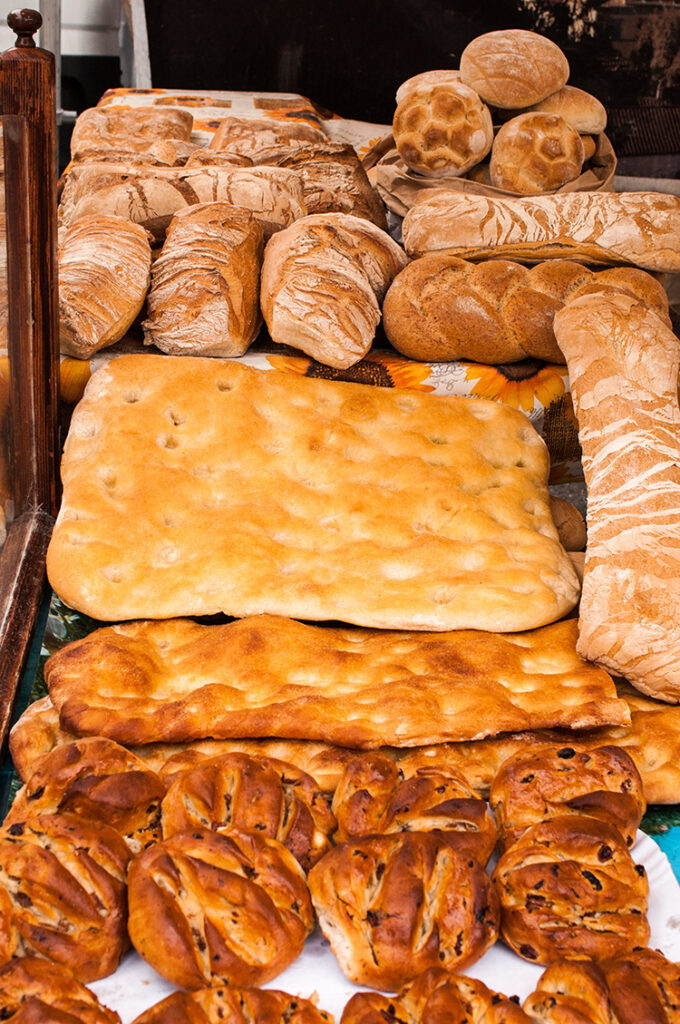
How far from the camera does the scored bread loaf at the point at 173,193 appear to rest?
2.64m

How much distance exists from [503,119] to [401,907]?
287 centimetres

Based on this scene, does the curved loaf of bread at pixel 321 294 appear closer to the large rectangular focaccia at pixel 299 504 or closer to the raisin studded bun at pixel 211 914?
the large rectangular focaccia at pixel 299 504

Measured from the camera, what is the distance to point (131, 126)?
13.5 ft

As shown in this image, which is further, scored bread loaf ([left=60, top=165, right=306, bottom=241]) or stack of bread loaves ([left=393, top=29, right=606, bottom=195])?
stack of bread loaves ([left=393, top=29, right=606, bottom=195])

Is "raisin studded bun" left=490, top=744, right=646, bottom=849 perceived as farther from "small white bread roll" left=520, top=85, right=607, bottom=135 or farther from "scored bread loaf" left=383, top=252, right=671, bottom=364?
"small white bread roll" left=520, top=85, right=607, bottom=135

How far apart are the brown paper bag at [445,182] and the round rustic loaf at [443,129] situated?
5 centimetres

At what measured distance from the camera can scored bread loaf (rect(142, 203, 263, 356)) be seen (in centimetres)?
218

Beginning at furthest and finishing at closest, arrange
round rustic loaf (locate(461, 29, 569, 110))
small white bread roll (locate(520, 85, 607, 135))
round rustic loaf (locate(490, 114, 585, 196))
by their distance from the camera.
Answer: small white bread roll (locate(520, 85, 607, 135)) → round rustic loaf (locate(461, 29, 569, 110)) → round rustic loaf (locate(490, 114, 585, 196))

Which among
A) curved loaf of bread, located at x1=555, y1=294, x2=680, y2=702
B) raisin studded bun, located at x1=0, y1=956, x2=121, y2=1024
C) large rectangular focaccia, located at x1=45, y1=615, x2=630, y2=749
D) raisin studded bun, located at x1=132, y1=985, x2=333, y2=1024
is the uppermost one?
curved loaf of bread, located at x1=555, y1=294, x2=680, y2=702

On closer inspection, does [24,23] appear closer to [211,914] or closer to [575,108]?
[211,914]

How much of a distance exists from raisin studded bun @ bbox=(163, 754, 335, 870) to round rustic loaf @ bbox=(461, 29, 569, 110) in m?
2.63

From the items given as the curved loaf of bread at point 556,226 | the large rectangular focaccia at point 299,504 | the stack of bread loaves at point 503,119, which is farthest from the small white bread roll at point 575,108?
the large rectangular focaccia at point 299,504

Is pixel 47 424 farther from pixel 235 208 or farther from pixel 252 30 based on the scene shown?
pixel 252 30

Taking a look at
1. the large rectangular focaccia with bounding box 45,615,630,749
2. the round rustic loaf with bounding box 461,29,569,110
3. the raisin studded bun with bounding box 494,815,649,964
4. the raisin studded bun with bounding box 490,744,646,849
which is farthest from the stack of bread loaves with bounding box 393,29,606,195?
the raisin studded bun with bounding box 494,815,649,964
